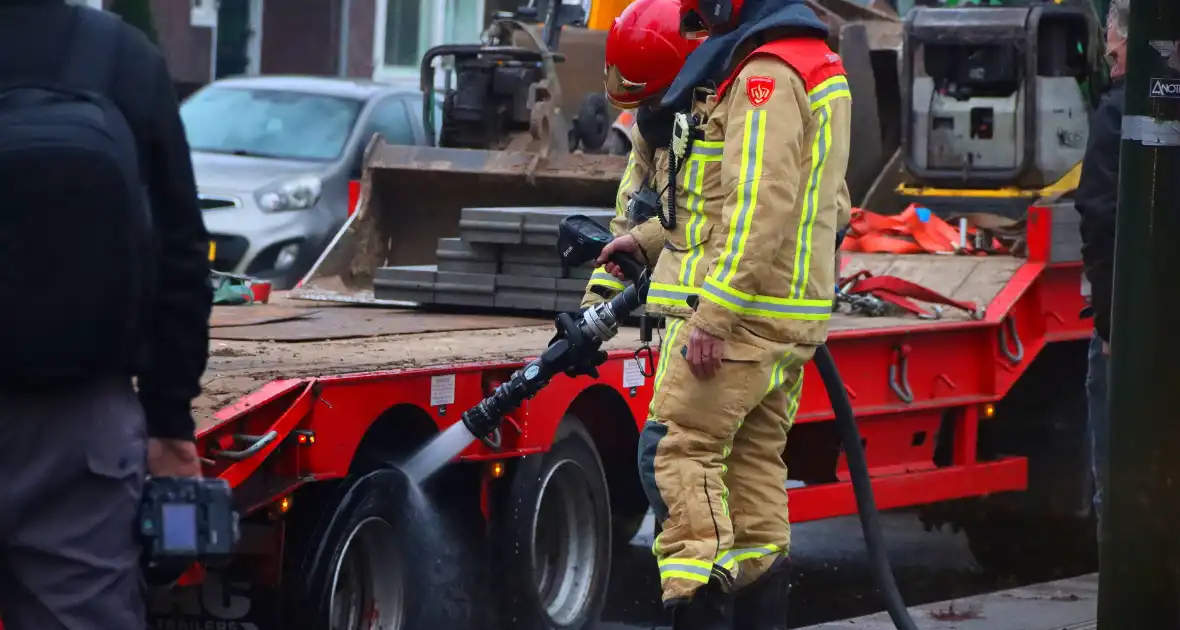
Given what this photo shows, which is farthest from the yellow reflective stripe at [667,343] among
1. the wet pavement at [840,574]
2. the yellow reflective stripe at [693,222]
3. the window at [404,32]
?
the window at [404,32]

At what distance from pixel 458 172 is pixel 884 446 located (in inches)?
87.0

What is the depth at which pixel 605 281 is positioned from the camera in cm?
567

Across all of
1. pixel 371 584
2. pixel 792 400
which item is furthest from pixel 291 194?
pixel 792 400

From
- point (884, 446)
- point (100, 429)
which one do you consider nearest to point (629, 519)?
point (884, 446)

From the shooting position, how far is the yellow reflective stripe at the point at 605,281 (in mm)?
5652

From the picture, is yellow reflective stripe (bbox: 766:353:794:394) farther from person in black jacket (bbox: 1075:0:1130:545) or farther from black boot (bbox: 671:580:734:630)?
person in black jacket (bbox: 1075:0:1130:545)

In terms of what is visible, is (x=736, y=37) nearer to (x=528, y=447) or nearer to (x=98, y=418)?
(x=528, y=447)

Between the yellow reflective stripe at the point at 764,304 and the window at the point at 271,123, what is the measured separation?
7862mm

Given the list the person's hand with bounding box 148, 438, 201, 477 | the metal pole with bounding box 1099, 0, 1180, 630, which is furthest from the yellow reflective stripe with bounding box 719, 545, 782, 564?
the person's hand with bounding box 148, 438, 201, 477

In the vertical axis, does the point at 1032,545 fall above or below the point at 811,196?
below

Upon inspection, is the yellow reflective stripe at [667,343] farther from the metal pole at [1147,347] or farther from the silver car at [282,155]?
the silver car at [282,155]

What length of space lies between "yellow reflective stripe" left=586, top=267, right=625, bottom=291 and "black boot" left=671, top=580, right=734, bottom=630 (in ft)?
3.17

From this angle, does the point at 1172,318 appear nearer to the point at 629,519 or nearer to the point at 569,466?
the point at 569,466

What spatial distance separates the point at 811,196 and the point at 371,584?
1672mm
